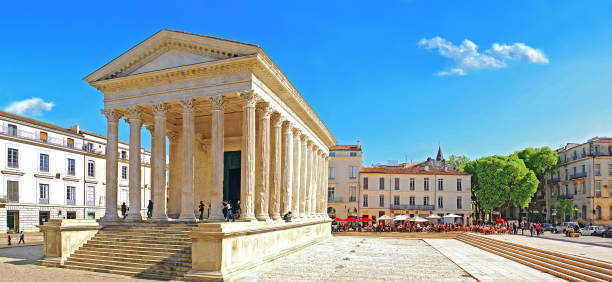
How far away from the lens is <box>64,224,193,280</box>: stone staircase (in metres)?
15.5

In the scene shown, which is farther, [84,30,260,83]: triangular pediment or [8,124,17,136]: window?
[8,124,17,136]: window

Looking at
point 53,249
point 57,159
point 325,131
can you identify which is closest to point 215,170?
point 53,249

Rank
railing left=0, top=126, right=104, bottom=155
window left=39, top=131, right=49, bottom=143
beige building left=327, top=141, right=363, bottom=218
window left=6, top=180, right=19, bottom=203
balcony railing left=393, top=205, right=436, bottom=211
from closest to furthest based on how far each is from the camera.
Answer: window left=6, top=180, right=19, bottom=203 < railing left=0, top=126, right=104, bottom=155 < window left=39, top=131, right=49, bottom=143 < balcony railing left=393, top=205, right=436, bottom=211 < beige building left=327, top=141, right=363, bottom=218

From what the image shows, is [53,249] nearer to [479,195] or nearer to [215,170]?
[215,170]

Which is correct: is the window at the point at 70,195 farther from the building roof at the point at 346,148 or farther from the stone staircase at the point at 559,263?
the stone staircase at the point at 559,263

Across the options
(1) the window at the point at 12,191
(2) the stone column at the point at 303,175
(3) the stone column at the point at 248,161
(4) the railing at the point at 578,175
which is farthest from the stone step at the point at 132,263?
(4) the railing at the point at 578,175

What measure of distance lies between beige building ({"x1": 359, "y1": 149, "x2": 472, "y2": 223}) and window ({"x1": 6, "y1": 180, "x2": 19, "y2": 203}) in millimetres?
36367

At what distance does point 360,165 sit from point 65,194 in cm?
3348

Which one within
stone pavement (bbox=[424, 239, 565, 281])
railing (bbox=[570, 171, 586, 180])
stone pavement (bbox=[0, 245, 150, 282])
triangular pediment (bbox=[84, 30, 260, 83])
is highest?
triangular pediment (bbox=[84, 30, 260, 83])

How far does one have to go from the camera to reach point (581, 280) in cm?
1441

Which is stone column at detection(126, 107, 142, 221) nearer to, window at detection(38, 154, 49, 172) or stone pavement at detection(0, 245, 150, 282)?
stone pavement at detection(0, 245, 150, 282)

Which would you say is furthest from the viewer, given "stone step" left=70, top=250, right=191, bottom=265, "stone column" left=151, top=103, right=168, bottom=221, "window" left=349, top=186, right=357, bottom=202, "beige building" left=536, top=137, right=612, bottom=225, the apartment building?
"window" left=349, top=186, right=357, bottom=202

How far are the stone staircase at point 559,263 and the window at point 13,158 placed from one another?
37.1 meters

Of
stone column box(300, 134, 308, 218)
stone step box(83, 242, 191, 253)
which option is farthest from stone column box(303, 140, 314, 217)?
stone step box(83, 242, 191, 253)
